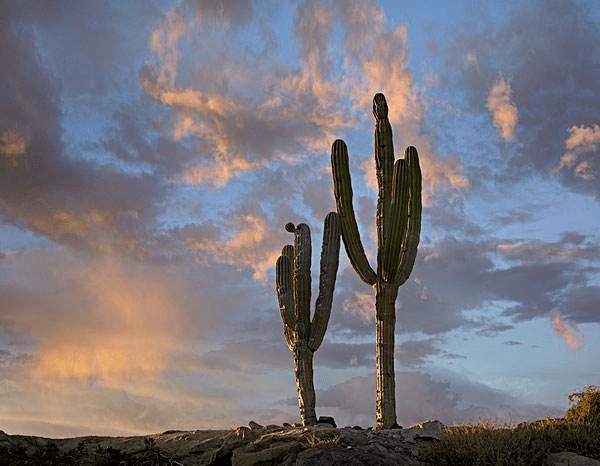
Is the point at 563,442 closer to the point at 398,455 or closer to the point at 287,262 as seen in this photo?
the point at 398,455

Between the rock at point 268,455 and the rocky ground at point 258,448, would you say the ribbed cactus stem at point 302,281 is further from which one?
the rock at point 268,455

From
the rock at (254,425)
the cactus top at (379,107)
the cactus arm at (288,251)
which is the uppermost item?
the cactus top at (379,107)

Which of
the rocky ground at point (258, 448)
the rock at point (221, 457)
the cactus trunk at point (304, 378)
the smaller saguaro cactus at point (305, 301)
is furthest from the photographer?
the smaller saguaro cactus at point (305, 301)

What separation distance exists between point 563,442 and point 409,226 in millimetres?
6631

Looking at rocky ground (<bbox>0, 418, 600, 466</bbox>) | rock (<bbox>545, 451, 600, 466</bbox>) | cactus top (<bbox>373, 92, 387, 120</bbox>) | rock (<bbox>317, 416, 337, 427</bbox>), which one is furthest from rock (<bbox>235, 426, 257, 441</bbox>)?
cactus top (<bbox>373, 92, 387, 120</bbox>)

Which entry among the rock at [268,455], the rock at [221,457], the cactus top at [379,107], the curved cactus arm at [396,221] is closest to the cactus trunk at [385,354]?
the curved cactus arm at [396,221]

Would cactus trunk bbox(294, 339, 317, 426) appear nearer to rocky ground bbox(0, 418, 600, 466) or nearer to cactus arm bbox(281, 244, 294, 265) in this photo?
rocky ground bbox(0, 418, 600, 466)

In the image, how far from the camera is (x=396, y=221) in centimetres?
1778

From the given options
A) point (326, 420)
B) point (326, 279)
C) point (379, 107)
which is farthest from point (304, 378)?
point (379, 107)

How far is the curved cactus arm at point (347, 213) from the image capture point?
58.9 feet

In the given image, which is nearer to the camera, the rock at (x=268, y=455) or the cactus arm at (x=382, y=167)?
the rock at (x=268, y=455)

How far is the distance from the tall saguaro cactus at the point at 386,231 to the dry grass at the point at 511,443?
4.12 m

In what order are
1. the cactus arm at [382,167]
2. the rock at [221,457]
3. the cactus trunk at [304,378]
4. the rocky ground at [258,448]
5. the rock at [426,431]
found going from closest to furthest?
the rocky ground at [258,448] < the rock at [221,457] < the rock at [426,431] < the cactus trunk at [304,378] < the cactus arm at [382,167]

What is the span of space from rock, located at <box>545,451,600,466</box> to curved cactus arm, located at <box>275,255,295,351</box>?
282 inches
